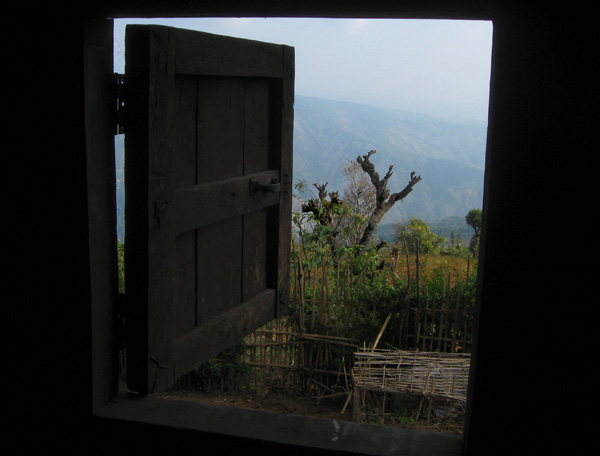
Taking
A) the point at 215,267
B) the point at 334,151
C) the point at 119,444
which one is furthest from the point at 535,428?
the point at 334,151

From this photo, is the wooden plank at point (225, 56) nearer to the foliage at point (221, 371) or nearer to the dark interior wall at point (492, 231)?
the dark interior wall at point (492, 231)

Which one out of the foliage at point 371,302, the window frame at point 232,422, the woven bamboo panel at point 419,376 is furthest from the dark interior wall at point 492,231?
the foliage at point 371,302

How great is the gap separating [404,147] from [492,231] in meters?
80.6

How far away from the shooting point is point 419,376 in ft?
13.1

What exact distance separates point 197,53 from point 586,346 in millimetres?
1340

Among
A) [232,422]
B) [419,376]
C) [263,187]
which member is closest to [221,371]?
[419,376]

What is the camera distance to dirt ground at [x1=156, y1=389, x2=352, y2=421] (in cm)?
482

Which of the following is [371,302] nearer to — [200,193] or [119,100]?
[200,193]

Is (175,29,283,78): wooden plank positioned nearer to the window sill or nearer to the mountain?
the window sill

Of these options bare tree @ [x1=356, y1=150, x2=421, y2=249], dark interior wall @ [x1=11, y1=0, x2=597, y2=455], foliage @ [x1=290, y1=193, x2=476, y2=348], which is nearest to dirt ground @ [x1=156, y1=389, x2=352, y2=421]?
foliage @ [x1=290, y1=193, x2=476, y2=348]

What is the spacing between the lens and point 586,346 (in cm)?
120

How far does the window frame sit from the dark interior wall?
0.04 metres

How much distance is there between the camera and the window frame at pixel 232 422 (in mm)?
1460

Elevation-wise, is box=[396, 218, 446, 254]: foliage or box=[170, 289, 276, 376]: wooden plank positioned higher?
box=[170, 289, 276, 376]: wooden plank
